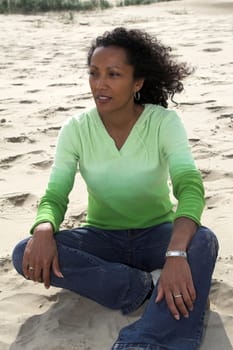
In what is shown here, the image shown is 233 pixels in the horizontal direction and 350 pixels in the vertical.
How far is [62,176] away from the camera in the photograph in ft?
9.08

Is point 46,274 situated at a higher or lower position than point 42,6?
higher

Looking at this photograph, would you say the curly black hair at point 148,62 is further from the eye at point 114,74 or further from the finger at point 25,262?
the finger at point 25,262

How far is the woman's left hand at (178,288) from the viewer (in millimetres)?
2340

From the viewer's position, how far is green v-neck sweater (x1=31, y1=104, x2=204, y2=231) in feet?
→ 8.84

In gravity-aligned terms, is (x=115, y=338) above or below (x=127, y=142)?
below

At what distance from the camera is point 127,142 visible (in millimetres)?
2730

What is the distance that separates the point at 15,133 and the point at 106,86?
2.38m

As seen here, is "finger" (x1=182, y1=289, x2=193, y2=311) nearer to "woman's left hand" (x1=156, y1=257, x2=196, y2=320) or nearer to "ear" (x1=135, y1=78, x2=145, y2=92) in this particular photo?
"woman's left hand" (x1=156, y1=257, x2=196, y2=320)

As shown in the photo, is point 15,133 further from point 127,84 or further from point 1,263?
point 127,84

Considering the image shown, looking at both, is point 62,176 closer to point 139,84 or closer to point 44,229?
point 44,229

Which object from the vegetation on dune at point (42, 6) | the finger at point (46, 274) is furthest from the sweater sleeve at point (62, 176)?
the vegetation on dune at point (42, 6)

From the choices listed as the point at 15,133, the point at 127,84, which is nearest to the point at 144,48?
the point at 127,84

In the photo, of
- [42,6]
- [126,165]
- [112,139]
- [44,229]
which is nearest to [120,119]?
[112,139]

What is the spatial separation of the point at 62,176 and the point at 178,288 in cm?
72
